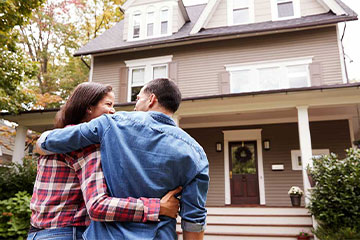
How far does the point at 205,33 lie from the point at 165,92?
30.5ft

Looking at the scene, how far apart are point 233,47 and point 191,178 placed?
9.48 m

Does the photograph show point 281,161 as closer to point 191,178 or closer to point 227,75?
point 227,75

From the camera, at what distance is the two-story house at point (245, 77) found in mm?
8789

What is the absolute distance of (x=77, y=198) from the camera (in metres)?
1.31

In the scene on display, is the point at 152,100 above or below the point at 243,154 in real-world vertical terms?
below

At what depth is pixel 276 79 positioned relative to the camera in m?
9.34

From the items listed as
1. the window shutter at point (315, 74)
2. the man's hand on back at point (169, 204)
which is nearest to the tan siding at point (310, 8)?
the window shutter at point (315, 74)

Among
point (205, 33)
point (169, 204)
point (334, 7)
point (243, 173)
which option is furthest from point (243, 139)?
point (169, 204)

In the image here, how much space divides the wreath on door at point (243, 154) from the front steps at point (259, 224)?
279cm

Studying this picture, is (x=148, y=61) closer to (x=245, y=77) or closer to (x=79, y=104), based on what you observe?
(x=245, y=77)

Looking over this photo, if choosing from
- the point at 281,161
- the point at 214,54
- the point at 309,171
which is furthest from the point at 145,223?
the point at 214,54

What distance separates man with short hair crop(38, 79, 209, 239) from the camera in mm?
1185

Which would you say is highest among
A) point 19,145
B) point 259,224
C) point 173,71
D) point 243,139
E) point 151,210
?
point 173,71

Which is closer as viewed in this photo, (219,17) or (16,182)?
(16,182)
